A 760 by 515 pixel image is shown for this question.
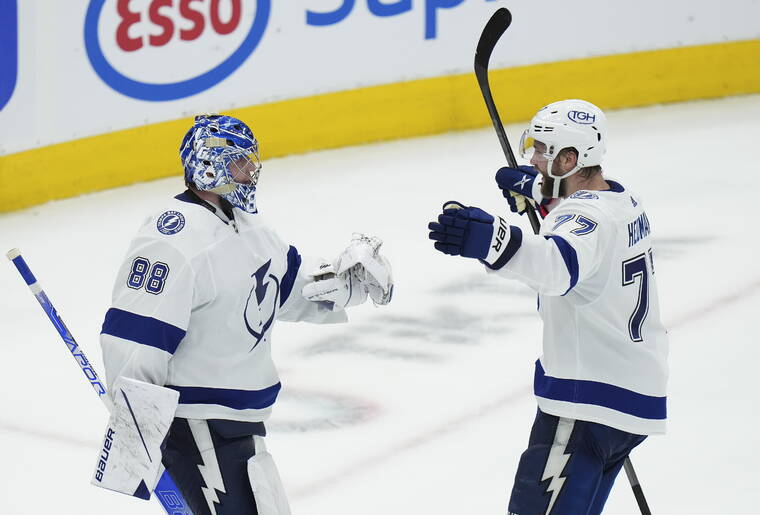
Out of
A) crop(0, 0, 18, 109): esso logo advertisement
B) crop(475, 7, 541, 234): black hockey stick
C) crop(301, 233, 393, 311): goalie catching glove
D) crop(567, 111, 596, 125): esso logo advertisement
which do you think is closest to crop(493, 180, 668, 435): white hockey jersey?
crop(567, 111, 596, 125): esso logo advertisement

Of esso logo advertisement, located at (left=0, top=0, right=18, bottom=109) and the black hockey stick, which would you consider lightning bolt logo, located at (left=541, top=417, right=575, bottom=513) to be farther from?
esso logo advertisement, located at (left=0, top=0, right=18, bottom=109)

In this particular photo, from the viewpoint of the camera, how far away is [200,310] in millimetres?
2631

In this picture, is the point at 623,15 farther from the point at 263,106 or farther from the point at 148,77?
the point at 148,77

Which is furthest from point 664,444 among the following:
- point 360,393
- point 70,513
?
point 70,513

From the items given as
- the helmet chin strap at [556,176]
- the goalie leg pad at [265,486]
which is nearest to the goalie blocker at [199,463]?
the goalie leg pad at [265,486]

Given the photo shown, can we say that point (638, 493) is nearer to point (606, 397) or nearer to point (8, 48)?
point (606, 397)

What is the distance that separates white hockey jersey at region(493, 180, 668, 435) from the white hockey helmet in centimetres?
9

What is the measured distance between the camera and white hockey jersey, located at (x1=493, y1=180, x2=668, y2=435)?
2.81m

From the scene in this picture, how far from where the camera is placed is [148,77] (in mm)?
Result: 7172

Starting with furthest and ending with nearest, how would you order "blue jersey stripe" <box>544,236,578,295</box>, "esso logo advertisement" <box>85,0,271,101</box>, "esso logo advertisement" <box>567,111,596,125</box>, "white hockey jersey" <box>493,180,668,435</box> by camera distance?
"esso logo advertisement" <box>85,0,271,101</box>, "esso logo advertisement" <box>567,111,596,125</box>, "white hockey jersey" <box>493,180,668,435</box>, "blue jersey stripe" <box>544,236,578,295</box>

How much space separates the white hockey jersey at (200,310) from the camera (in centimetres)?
254

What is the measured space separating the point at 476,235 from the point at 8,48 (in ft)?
15.3

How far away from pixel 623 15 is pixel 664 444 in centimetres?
470

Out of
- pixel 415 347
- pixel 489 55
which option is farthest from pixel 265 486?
pixel 415 347
